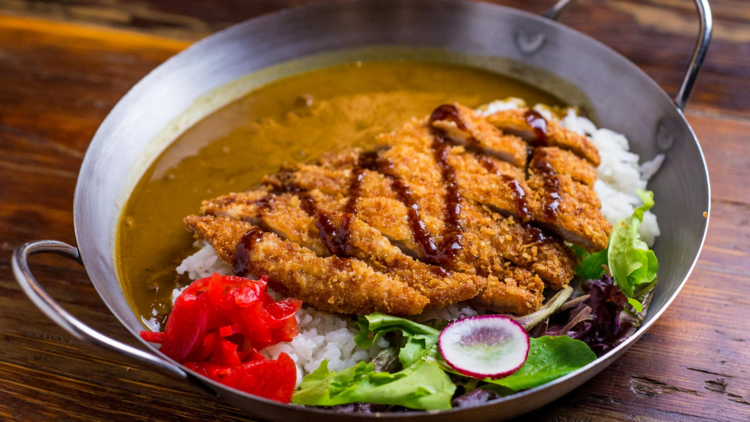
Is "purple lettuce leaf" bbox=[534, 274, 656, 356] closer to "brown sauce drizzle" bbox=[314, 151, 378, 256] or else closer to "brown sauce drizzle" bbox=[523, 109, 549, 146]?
"brown sauce drizzle" bbox=[523, 109, 549, 146]

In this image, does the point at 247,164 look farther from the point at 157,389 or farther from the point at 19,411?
the point at 19,411

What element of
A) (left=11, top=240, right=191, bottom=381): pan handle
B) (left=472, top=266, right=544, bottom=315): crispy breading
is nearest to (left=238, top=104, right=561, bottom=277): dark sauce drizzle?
(left=472, top=266, right=544, bottom=315): crispy breading

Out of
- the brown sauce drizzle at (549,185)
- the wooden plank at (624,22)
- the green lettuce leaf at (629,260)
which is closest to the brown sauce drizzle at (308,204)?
the brown sauce drizzle at (549,185)

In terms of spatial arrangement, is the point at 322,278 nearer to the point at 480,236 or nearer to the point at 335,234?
the point at 335,234

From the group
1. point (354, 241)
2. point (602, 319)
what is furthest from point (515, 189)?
point (354, 241)

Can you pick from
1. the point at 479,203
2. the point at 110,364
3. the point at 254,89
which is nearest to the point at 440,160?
the point at 479,203

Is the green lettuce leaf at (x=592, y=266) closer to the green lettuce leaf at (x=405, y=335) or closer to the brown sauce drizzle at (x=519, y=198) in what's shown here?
the brown sauce drizzle at (x=519, y=198)
